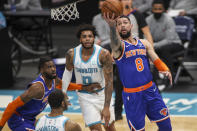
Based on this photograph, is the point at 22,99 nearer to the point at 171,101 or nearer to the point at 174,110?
the point at 174,110

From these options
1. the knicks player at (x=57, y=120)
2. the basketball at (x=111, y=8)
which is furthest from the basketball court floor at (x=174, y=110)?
the knicks player at (x=57, y=120)

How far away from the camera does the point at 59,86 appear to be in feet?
22.4

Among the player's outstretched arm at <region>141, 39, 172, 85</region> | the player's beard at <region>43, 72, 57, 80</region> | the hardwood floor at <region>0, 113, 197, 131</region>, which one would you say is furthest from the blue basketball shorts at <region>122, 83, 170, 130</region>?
the hardwood floor at <region>0, 113, 197, 131</region>

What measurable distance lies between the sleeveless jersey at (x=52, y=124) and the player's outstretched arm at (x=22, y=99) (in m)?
0.99

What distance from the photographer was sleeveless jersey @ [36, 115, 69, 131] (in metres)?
4.95

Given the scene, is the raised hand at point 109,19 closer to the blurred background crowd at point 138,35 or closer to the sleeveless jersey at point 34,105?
the sleeveless jersey at point 34,105

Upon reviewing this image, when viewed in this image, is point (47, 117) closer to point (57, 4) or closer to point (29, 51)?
point (57, 4)

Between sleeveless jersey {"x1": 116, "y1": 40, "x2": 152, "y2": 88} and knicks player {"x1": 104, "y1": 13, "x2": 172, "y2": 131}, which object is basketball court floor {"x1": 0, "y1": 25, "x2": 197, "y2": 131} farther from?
sleeveless jersey {"x1": 116, "y1": 40, "x2": 152, "y2": 88}

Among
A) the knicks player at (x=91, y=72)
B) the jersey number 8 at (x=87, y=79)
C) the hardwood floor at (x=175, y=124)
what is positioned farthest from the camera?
the hardwood floor at (x=175, y=124)

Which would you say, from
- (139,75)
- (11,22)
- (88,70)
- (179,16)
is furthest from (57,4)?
(11,22)

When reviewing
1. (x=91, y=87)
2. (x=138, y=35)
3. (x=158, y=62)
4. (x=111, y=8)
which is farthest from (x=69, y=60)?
(x=138, y=35)

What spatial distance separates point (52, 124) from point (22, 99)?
1115mm

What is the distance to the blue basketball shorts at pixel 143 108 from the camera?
6363 millimetres

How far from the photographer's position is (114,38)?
20.1ft
